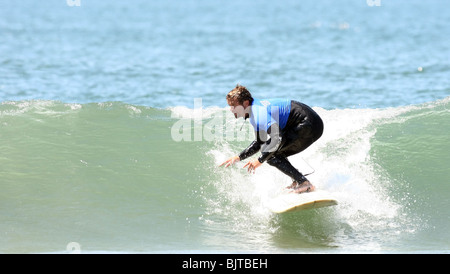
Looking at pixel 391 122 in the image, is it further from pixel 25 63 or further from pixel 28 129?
pixel 25 63

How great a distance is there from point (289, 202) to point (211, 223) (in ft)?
3.42

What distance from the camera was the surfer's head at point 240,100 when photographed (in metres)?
7.22

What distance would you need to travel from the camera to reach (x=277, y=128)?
7.41 m

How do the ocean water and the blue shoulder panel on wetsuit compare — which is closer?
the blue shoulder panel on wetsuit

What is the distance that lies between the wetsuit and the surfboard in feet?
0.75

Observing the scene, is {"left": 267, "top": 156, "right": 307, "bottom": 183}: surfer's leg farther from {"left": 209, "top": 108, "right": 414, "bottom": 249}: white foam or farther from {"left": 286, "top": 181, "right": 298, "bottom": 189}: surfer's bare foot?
{"left": 209, "top": 108, "right": 414, "bottom": 249}: white foam

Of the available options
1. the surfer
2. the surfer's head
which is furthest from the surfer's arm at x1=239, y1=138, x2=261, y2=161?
the surfer's head

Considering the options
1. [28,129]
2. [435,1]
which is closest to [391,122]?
[28,129]

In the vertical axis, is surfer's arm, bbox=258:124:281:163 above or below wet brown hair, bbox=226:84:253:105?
below

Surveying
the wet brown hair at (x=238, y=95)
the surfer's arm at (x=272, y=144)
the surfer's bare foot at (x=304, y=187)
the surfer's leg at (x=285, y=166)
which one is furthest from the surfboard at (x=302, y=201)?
the wet brown hair at (x=238, y=95)

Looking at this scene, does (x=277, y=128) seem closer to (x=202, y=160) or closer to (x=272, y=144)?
(x=272, y=144)

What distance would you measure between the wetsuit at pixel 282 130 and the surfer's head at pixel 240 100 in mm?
71

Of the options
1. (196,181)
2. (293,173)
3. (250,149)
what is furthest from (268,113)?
(196,181)

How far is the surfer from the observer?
23.9 feet
